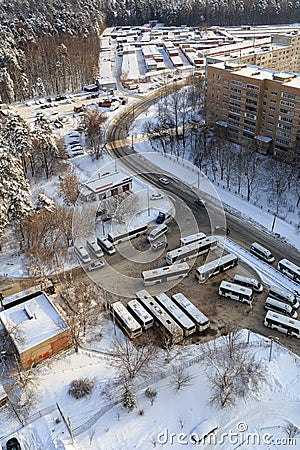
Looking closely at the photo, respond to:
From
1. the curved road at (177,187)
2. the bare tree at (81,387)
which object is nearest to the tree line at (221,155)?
the curved road at (177,187)

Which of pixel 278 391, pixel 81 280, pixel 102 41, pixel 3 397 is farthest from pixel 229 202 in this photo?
pixel 102 41

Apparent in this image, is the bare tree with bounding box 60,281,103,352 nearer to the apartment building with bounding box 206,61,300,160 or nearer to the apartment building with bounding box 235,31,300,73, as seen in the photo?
the apartment building with bounding box 206,61,300,160

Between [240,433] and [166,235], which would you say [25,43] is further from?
[240,433]

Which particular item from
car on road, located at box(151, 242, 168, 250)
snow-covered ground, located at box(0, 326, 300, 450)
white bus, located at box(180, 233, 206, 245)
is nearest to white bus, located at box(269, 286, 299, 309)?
snow-covered ground, located at box(0, 326, 300, 450)

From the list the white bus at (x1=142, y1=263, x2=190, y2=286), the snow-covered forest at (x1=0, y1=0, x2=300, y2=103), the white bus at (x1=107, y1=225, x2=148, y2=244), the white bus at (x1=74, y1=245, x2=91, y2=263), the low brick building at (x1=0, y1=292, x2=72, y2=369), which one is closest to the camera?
the low brick building at (x1=0, y1=292, x2=72, y2=369)

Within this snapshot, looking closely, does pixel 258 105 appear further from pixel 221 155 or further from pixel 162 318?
pixel 162 318

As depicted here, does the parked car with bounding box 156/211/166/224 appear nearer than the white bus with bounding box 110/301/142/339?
No
